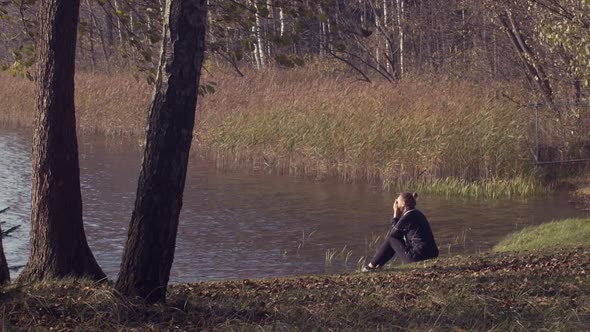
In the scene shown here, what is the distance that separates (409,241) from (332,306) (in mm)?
4571

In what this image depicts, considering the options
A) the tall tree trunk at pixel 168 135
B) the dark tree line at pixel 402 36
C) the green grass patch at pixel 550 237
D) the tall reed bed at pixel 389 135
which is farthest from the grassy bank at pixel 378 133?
the tall tree trunk at pixel 168 135

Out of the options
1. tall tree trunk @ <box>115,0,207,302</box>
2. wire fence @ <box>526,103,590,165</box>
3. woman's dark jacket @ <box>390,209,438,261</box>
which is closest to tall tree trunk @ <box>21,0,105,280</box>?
tall tree trunk @ <box>115,0,207,302</box>

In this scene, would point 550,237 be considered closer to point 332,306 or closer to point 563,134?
point 332,306

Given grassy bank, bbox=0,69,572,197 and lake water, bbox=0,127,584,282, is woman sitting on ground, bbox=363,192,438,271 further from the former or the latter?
grassy bank, bbox=0,69,572,197

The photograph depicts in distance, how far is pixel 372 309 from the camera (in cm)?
738

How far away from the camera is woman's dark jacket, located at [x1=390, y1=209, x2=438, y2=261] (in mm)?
11797

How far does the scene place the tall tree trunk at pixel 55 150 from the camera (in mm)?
8195

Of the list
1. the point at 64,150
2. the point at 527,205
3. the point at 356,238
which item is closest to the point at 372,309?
the point at 64,150

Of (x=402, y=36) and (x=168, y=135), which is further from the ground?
(x=402, y=36)

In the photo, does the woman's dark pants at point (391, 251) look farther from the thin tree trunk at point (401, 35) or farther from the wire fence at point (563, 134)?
the thin tree trunk at point (401, 35)

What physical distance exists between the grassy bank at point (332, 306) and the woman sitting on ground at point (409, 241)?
2.84 meters

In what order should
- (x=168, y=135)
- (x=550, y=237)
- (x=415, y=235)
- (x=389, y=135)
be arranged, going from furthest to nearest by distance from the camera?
1. (x=389, y=135)
2. (x=550, y=237)
3. (x=415, y=235)
4. (x=168, y=135)

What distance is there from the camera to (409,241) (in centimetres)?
1195

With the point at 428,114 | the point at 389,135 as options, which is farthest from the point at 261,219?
the point at 428,114
